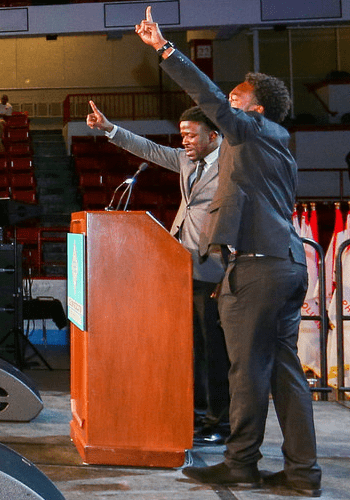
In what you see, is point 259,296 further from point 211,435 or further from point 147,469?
point 211,435

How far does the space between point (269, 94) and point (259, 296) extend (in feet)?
2.25

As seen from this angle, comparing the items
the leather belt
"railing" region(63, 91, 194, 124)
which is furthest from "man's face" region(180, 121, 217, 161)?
"railing" region(63, 91, 194, 124)

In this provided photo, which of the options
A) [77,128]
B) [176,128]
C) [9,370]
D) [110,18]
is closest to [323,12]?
[110,18]

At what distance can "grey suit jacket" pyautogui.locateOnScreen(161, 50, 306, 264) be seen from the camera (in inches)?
89.4

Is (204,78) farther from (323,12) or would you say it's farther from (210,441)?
(323,12)

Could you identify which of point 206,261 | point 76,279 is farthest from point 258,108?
point 76,279

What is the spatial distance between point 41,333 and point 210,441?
4568 mm

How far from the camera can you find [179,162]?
3.26m

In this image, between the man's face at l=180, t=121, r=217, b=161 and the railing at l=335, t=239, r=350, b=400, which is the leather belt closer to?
the man's face at l=180, t=121, r=217, b=161

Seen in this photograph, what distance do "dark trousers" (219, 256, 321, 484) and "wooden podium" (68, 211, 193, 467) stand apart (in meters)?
0.22

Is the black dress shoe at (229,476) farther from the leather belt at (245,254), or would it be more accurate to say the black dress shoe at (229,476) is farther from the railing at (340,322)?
the railing at (340,322)

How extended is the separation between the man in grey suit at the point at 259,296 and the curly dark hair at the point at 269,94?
12 millimetres

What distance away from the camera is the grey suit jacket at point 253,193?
7.45ft

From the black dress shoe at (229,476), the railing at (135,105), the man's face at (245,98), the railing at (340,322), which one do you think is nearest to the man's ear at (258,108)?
the man's face at (245,98)
